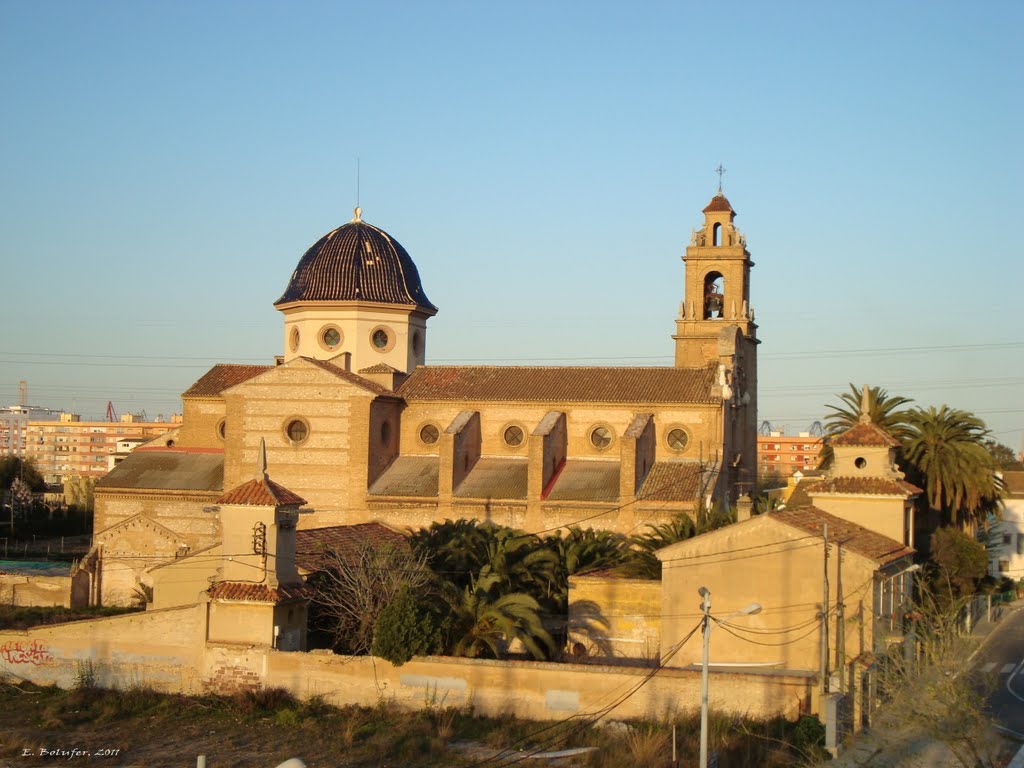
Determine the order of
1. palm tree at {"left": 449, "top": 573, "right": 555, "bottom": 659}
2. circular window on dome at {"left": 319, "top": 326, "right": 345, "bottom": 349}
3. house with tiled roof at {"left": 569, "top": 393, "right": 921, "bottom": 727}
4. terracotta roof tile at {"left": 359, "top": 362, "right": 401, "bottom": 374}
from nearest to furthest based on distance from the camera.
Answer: house with tiled roof at {"left": 569, "top": 393, "right": 921, "bottom": 727} → palm tree at {"left": 449, "top": 573, "right": 555, "bottom": 659} → terracotta roof tile at {"left": 359, "top": 362, "right": 401, "bottom": 374} → circular window on dome at {"left": 319, "top": 326, "right": 345, "bottom": 349}

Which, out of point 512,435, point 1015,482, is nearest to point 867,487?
point 512,435

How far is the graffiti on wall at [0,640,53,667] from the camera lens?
25.5 metres

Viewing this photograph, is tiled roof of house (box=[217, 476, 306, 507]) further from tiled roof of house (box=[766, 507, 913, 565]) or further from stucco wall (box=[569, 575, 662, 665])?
tiled roof of house (box=[766, 507, 913, 565])

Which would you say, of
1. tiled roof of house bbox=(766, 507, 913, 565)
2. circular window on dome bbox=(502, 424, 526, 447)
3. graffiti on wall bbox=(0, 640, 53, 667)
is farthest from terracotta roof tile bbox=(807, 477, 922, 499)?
graffiti on wall bbox=(0, 640, 53, 667)

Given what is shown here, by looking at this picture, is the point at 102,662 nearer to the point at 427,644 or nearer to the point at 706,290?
the point at 427,644

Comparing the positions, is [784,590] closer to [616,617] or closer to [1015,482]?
[616,617]

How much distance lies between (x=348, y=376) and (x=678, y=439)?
10132 millimetres

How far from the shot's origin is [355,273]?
136 ft

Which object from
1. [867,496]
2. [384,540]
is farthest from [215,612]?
[867,496]

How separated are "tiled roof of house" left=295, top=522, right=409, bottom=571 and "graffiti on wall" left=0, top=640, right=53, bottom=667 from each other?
546 cm

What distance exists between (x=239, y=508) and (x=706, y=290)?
20.5m

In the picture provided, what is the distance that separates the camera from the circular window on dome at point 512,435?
125 feet

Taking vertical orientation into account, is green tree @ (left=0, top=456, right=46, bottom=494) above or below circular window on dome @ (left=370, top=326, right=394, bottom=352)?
below

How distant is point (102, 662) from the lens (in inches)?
995
